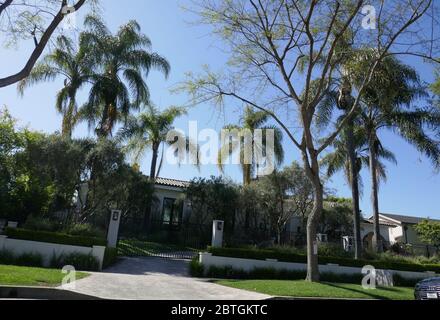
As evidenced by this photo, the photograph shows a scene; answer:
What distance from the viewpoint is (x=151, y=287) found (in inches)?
439

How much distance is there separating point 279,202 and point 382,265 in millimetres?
6998

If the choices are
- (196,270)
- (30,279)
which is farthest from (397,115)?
(30,279)

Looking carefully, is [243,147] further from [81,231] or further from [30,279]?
[30,279]

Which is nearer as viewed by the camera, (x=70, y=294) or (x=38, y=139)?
(x=70, y=294)

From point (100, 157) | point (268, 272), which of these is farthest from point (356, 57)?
point (100, 157)

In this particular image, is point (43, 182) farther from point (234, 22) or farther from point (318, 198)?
point (318, 198)

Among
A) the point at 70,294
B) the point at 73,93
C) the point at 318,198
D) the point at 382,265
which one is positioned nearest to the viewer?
the point at 70,294

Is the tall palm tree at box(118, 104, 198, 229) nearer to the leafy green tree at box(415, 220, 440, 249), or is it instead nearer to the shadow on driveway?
the shadow on driveway

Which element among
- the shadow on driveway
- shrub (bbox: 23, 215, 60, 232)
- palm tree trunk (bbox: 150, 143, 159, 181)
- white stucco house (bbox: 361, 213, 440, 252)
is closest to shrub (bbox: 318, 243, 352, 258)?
the shadow on driveway

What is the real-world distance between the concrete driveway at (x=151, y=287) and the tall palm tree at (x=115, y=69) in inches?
426

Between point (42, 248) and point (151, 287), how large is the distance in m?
5.81

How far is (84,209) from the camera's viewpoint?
19.9 meters

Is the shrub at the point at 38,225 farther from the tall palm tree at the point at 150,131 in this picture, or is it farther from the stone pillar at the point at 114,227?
the tall palm tree at the point at 150,131

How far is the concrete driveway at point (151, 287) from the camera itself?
970 cm
